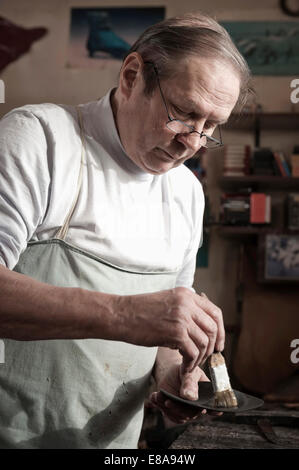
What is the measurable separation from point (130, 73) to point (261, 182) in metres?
3.13

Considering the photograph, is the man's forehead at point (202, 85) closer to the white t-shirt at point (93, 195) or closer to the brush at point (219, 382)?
the white t-shirt at point (93, 195)

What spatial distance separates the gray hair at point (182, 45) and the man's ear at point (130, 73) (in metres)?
0.02

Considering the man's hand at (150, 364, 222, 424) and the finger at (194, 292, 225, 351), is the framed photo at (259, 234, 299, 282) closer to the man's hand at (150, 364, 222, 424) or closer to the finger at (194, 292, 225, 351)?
the man's hand at (150, 364, 222, 424)

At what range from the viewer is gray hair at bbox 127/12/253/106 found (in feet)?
3.78

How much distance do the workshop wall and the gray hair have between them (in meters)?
3.13

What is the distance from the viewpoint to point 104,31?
445 centimetres

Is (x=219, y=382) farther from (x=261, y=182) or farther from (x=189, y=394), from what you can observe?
(x=261, y=182)

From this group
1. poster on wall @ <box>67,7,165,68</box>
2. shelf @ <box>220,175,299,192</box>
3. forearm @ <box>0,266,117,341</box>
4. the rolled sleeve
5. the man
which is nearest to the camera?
forearm @ <box>0,266,117,341</box>

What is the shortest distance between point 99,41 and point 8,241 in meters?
3.85

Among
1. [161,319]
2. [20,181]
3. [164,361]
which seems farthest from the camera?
[164,361]

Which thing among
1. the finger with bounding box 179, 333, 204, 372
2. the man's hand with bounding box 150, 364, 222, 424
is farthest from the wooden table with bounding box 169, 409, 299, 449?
the finger with bounding box 179, 333, 204, 372

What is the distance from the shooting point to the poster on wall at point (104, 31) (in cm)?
445

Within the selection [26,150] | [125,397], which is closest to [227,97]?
[26,150]
